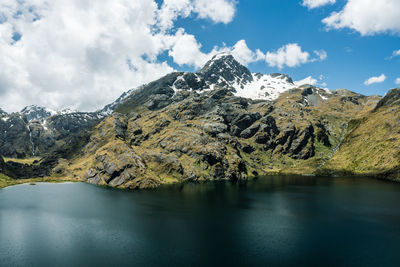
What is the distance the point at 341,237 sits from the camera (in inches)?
3356

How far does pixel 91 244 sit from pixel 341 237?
3304 inches

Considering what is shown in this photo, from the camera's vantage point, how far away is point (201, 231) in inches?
3546

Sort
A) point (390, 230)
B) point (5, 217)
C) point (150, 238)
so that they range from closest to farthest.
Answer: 1. point (150, 238)
2. point (390, 230)
3. point (5, 217)

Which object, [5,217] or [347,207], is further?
[347,207]

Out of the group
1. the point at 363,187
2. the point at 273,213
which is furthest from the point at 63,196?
the point at 363,187

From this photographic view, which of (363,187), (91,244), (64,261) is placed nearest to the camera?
(64,261)

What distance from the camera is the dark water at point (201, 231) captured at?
224 feet

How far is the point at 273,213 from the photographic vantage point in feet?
383

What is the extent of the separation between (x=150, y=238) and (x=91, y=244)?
1845 centimetres

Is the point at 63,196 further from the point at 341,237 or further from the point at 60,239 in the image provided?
the point at 341,237

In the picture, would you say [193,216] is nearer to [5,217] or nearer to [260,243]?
[260,243]

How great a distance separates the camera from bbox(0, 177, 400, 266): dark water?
68.3 m

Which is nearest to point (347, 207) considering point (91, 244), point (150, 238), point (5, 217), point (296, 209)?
point (296, 209)

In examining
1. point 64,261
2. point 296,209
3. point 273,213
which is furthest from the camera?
point 296,209
